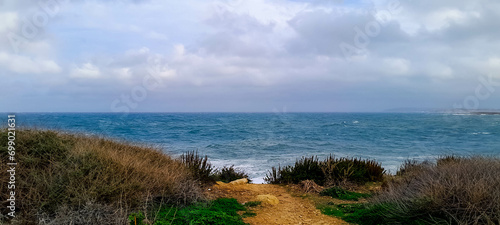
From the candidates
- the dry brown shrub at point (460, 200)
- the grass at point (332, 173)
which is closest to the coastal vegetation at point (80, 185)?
the dry brown shrub at point (460, 200)

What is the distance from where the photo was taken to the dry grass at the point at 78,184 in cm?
455

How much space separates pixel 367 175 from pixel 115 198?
25.5ft

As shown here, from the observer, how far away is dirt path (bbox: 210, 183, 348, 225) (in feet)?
19.4

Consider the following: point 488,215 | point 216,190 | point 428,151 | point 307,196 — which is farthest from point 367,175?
point 428,151

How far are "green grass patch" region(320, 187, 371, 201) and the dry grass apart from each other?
376 cm

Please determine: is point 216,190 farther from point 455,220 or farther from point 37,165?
point 455,220

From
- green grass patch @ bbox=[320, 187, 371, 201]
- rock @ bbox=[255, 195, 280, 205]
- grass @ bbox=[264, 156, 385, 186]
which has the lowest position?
green grass patch @ bbox=[320, 187, 371, 201]

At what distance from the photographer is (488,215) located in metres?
4.31

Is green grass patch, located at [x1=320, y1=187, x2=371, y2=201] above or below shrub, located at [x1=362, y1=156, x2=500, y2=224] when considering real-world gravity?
below

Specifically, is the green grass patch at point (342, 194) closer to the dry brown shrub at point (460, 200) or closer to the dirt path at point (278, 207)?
the dirt path at point (278, 207)

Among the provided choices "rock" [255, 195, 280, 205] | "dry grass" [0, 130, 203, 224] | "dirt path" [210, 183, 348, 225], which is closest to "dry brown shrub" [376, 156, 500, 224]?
"dirt path" [210, 183, 348, 225]

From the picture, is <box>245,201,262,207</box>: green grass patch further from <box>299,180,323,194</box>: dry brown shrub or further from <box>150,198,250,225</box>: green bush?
<box>299,180,323,194</box>: dry brown shrub

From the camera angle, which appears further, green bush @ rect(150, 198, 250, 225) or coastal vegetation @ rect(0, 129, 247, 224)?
green bush @ rect(150, 198, 250, 225)

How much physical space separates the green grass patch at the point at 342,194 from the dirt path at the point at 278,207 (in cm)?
85
